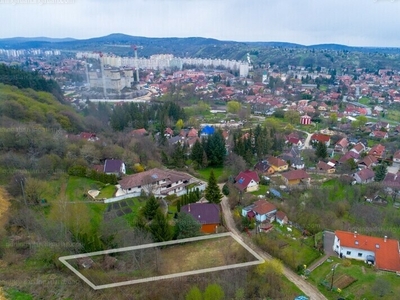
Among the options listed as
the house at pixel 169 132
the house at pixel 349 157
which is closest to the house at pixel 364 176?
the house at pixel 349 157

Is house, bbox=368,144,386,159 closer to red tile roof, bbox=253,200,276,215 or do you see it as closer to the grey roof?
red tile roof, bbox=253,200,276,215

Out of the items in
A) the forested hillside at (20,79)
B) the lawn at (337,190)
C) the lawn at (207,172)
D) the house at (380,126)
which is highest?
the forested hillside at (20,79)

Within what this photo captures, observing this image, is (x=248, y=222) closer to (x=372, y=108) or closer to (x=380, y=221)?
(x=380, y=221)

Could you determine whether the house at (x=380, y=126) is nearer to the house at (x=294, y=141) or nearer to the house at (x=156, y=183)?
the house at (x=294, y=141)

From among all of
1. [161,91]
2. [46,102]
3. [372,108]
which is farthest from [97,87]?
[372,108]

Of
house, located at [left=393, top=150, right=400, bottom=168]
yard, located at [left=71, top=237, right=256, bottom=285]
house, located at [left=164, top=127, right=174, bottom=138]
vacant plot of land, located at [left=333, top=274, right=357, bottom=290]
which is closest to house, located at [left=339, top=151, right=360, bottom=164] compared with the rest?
house, located at [left=393, top=150, right=400, bottom=168]

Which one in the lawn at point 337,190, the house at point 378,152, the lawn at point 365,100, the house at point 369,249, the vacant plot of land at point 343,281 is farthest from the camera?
the lawn at point 365,100

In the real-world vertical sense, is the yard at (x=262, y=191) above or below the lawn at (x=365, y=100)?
below
